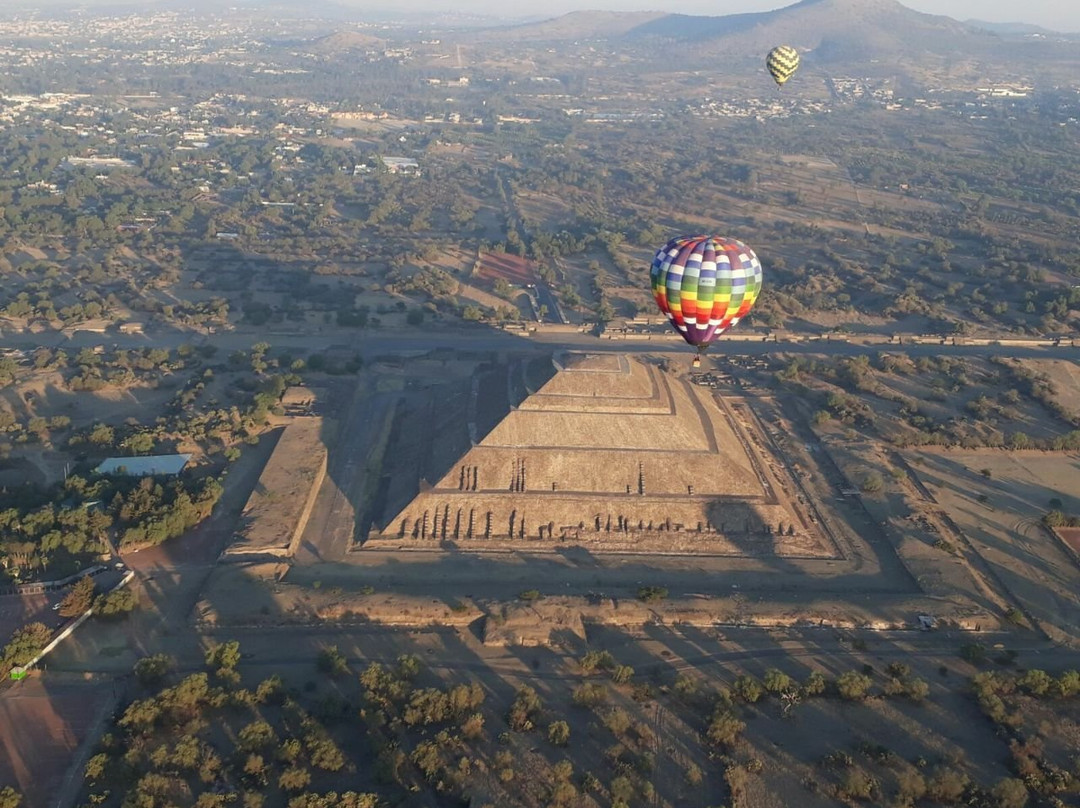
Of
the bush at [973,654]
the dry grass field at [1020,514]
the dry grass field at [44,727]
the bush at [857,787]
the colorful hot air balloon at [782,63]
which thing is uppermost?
the colorful hot air balloon at [782,63]

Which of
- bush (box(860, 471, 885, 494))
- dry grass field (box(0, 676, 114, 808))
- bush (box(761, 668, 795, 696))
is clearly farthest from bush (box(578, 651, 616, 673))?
bush (box(860, 471, 885, 494))

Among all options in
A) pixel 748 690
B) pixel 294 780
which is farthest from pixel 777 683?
pixel 294 780

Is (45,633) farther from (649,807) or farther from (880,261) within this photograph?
(880,261)

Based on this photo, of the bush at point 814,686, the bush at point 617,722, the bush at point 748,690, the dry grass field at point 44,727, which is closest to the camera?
the dry grass field at point 44,727

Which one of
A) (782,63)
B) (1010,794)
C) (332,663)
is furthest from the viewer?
(782,63)

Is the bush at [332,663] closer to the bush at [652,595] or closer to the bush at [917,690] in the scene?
the bush at [652,595]

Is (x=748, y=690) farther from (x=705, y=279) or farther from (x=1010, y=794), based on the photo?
(x=705, y=279)

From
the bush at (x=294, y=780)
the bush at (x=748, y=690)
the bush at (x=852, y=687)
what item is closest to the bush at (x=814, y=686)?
the bush at (x=852, y=687)

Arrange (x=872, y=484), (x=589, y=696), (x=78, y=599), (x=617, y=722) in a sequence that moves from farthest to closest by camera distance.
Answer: (x=872, y=484)
(x=78, y=599)
(x=589, y=696)
(x=617, y=722)

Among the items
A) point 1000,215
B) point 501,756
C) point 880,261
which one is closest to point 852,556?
point 501,756
